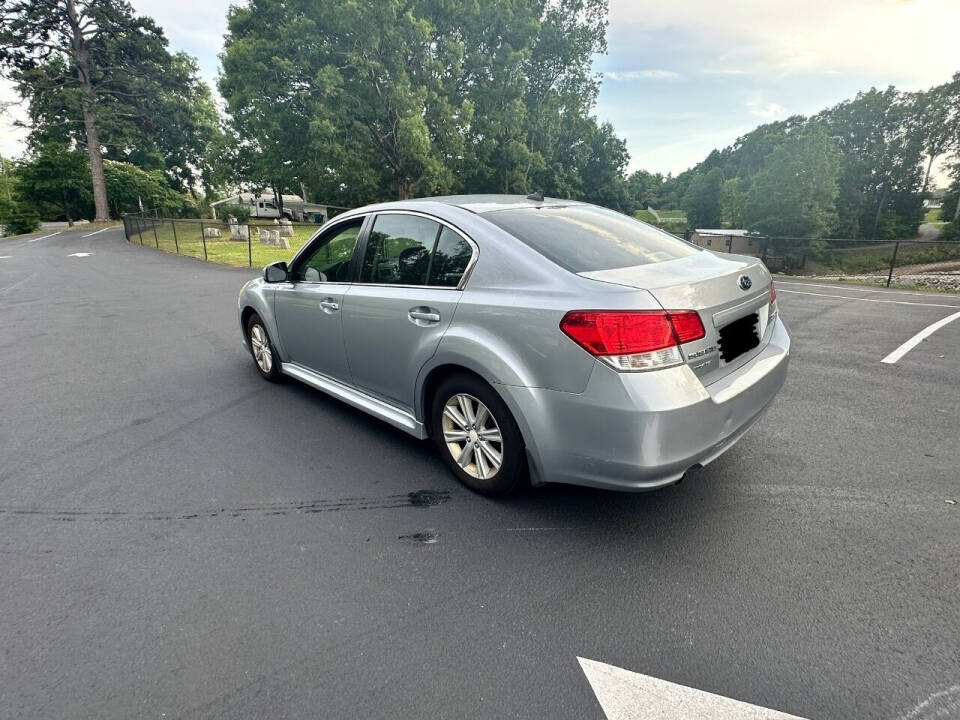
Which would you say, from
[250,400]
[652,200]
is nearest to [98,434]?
[250,400]

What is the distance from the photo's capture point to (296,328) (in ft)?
14.1

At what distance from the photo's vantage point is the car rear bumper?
221cm

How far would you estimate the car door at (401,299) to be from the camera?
297 centimetres

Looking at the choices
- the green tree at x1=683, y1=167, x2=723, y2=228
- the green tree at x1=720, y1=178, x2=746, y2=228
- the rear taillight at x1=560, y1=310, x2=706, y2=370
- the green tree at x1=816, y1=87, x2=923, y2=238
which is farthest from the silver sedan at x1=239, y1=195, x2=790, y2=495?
the green tree at x1=683, y1=167, x2=723, y2=228

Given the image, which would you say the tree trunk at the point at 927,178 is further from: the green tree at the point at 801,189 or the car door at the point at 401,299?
the car door at the point at 401,299

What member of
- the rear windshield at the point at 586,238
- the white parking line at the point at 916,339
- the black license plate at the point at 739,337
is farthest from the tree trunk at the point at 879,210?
the black license plate at the point at 739,337

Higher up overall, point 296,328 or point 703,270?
point 703,270

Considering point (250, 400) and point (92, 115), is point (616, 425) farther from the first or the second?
point (92, 115)

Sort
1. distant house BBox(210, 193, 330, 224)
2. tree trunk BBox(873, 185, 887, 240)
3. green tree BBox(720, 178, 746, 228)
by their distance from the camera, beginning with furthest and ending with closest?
distant house BBox(210, 193, 330, 224)
green tree BBox(720, 178, 746, 228)
tree trunk BBox(873, 185, 887, 240)

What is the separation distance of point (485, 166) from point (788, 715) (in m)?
39.6

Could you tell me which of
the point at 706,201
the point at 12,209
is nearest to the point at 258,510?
the point at 12,209

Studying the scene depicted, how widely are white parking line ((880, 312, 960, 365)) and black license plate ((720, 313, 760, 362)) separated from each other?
141 inches

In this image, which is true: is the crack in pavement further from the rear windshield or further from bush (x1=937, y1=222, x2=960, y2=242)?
bush (x1=937, y1=222, x2=960, y2=242)

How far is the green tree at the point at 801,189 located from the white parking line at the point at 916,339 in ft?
143
